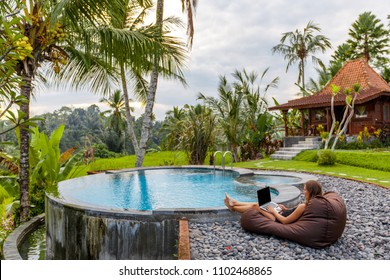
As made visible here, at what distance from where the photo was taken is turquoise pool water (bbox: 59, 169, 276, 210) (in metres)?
7.28

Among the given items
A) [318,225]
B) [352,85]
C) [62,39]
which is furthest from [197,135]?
[318,225]

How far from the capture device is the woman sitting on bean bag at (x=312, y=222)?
4.36 m

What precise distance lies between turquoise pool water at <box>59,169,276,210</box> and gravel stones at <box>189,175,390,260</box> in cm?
189

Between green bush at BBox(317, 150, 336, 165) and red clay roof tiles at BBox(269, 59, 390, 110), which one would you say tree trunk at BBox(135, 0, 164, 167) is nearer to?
green bush at BBox(317, 150, 336, 165)

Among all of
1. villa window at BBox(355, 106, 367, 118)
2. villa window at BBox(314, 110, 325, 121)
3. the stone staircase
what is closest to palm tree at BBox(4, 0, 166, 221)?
the stone staircase

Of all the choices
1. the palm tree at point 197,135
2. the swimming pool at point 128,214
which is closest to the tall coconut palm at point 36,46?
the swimming pool at point 128,214

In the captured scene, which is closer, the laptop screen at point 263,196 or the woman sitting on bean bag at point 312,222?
the woman sitting on bean bag at point 312,222

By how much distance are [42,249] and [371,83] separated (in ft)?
58.0

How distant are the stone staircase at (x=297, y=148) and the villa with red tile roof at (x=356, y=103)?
1072mm

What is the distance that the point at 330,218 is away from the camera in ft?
14.4

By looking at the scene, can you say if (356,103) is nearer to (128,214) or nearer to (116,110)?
(128,214)

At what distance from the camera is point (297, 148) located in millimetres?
17469

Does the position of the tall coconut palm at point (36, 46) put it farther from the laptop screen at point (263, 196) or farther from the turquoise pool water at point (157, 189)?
the laptop screen at point (263, 196)

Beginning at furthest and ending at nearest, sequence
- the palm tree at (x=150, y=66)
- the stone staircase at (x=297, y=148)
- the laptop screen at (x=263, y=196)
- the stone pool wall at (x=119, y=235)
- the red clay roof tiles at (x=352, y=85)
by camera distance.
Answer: the red clay roof tiles at (x=352, y=85) → the stone staircase at (x=297, y=148) → the palm tree at (x=150, y=66) → the stone pool wall at (x=119, y=235) → the laptop screen at (x=263, y=196)
